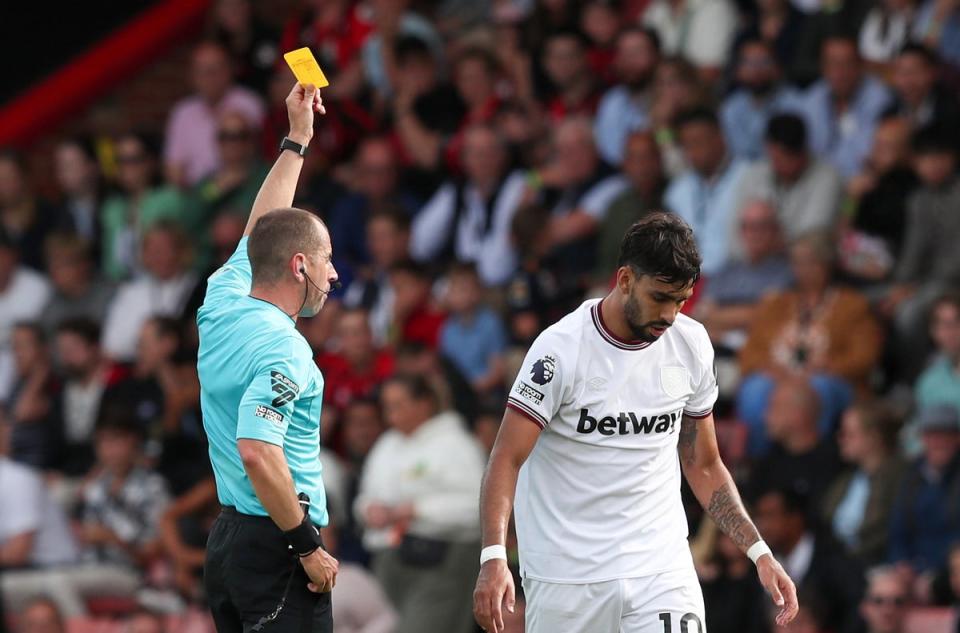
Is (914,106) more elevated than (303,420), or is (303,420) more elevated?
(914,106)

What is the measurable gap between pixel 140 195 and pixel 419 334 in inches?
152

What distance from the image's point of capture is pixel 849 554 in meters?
10.4

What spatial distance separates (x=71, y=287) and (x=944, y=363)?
27.1ft

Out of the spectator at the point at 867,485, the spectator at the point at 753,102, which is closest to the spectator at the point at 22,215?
the spectator at the point at 753,102

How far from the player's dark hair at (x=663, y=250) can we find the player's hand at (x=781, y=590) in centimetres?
115

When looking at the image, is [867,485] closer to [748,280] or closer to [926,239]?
[926,239]

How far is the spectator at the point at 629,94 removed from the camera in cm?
1409

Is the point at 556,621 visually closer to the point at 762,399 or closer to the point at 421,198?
the point at 762,399

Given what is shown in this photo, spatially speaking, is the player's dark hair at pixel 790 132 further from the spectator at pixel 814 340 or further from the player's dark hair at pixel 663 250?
the player's dark hair at pixel 663 250

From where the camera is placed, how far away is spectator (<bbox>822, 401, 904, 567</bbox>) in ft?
34.6

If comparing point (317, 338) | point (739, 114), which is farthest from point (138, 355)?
point (739, 114)

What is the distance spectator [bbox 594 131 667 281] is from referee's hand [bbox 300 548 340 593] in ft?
23.1

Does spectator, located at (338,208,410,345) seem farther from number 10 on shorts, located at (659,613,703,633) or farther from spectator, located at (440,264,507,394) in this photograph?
number 10 on shorts, located at (659,613,703,633)

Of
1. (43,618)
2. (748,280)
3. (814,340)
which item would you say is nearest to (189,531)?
(43,618)
